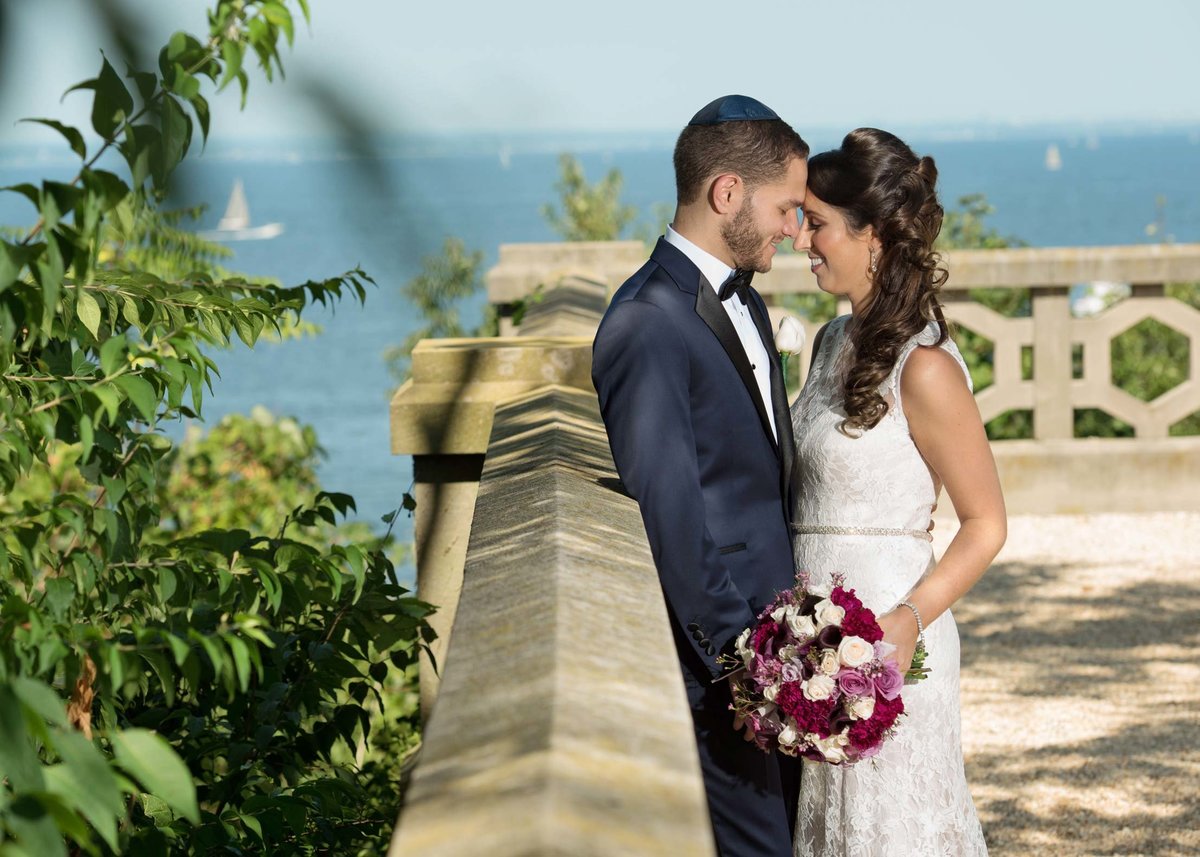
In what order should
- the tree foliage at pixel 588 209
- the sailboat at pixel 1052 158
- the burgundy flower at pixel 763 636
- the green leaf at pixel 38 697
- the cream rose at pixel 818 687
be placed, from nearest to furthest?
1. the green leaf at pixel 38 697
2. the cream rose at pixel 818 687
3. the burgundy flower at pixel 763 636
4. the tree foliage at pixel 588 209
5. the sailboat at pixel 1052 158

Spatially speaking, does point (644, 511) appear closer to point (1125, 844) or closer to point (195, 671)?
point (195, 671)

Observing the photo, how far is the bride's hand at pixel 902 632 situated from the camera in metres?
3.15

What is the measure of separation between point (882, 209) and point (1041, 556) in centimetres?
572

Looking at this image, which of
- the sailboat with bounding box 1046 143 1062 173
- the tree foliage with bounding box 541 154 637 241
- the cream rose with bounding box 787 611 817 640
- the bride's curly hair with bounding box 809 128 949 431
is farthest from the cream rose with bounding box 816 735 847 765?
the sailboat with bounding box 1046 143 1062 173

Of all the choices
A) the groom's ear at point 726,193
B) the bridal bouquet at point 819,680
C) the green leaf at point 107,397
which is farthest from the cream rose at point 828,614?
the green leaf at point 107,397

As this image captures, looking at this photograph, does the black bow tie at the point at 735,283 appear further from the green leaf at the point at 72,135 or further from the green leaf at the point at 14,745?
the green leaf at the point at 14,745

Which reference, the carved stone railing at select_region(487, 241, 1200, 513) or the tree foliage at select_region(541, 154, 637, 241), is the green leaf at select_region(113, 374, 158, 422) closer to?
the carved stone railing at select_region(487, 241, 1200, 513)

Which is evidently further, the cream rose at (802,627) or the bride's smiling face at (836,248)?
the bride's smiling face at (836,248)

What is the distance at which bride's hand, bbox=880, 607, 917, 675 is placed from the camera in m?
3.15

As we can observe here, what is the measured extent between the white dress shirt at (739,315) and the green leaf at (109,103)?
2033mm

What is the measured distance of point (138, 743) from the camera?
1.38 meters

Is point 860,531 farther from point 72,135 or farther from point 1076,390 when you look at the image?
point 1076,390

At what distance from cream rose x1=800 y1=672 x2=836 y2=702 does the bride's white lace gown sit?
727mm

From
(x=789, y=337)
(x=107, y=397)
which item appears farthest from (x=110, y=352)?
(x=789, y=337)
